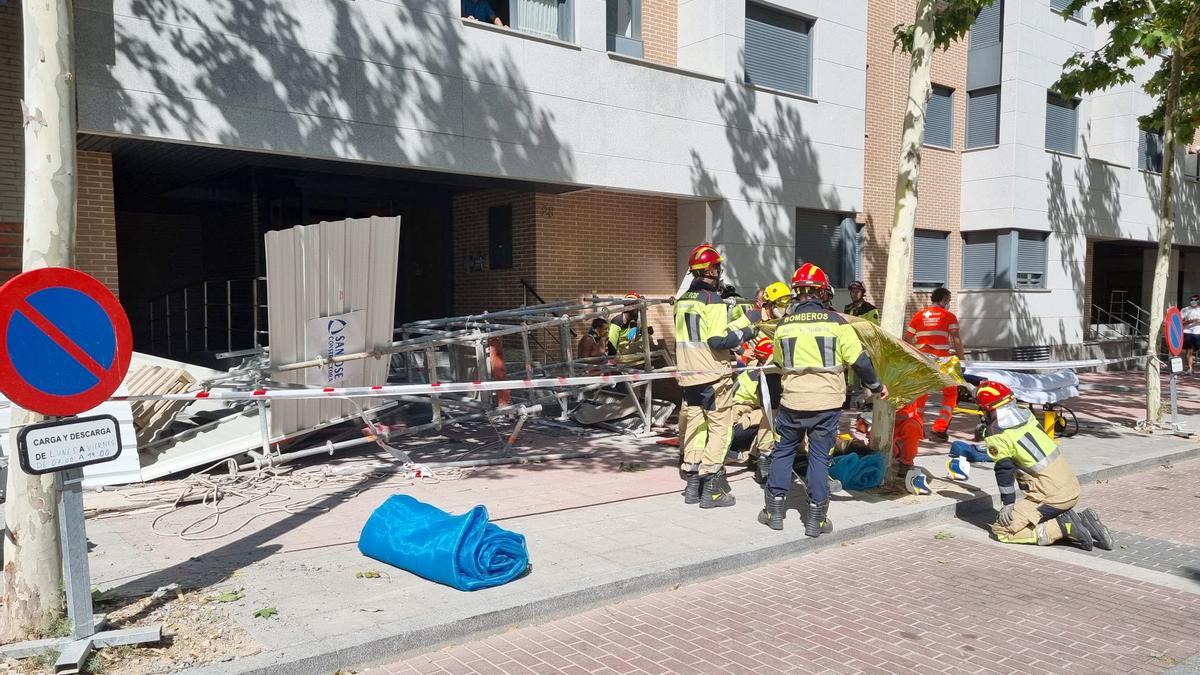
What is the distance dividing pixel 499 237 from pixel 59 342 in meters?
10.8

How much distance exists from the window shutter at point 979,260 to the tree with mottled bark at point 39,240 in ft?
63.4

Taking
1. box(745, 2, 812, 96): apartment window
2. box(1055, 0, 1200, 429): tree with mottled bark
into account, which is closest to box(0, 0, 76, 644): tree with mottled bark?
box(1055, 0, 1200, 429): tree with mottled bark

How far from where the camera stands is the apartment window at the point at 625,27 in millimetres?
13508

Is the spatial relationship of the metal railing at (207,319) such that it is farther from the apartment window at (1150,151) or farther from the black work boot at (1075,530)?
the apartment window at (1150,151)

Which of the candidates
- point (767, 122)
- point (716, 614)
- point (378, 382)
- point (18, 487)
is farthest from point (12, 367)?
point (767, 122)

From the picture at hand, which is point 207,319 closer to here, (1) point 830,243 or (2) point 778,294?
(1) point 830,243

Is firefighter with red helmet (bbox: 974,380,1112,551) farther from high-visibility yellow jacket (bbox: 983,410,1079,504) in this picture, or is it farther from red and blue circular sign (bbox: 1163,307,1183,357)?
red and blue circular sign (bbox: 1163,307,1183,357)

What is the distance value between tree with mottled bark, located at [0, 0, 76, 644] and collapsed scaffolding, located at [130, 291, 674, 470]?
2988 millimetres

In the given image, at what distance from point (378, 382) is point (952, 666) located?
5490 millimetres

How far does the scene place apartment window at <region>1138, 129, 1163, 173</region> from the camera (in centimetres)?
2259

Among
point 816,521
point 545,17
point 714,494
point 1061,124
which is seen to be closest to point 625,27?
point 545,17

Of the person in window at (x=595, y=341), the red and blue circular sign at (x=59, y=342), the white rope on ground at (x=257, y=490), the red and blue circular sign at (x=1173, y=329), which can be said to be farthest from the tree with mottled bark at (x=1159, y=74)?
the red and blue circular sign at (x=59, y=342)

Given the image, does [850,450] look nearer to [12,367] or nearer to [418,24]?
[12,367]

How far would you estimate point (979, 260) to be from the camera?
19.7m
